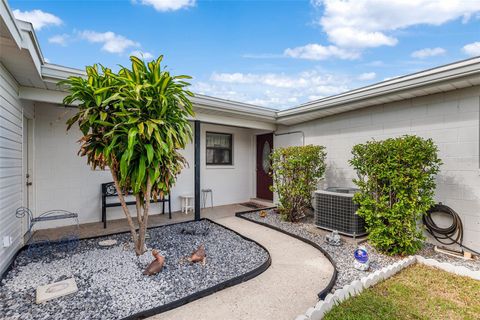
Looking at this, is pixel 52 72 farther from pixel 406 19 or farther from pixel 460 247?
pixel 460 247

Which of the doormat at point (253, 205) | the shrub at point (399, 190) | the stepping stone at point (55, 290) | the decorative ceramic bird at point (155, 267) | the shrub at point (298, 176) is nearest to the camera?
the stepping stone at point (55, 290)

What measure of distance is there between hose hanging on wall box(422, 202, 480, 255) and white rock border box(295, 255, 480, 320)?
735mm

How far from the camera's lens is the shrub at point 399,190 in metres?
3.17

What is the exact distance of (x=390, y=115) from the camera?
4.40 metres

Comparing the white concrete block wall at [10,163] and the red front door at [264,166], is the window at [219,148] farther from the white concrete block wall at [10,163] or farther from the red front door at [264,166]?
the white concrete block wall at [10,163]

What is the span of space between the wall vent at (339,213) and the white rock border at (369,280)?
94 centimetres

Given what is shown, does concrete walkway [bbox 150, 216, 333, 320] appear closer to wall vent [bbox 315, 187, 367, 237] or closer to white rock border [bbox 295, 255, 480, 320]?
white rock border [bbox 295, 255, 480, 320]

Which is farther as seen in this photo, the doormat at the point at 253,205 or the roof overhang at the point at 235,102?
the doormat at the point at 253,205

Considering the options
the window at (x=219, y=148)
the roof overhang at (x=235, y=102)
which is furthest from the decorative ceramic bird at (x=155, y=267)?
the window at (x=219, y=148)

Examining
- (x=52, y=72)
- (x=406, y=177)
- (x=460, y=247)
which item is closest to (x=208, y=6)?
(x=52, y=72)

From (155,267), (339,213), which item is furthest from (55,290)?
(339,213)

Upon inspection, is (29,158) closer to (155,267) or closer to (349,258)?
(155,267)

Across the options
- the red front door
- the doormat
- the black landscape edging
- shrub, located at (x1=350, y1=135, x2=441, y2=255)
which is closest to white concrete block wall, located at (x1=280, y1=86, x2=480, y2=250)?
shrub, located at (x1=350, y1=135, x2=441, y2=255)

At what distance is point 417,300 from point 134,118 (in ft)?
11.7
